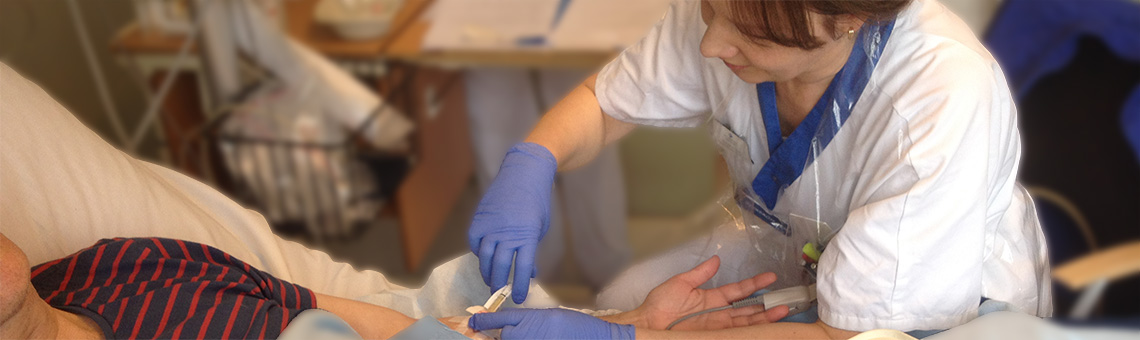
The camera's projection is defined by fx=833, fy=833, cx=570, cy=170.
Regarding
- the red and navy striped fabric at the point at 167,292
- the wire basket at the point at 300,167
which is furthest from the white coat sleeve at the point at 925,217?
the wire basket at the point at 300,167

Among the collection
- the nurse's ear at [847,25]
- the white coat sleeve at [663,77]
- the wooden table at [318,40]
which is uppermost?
the nurse's ear at [847,25]

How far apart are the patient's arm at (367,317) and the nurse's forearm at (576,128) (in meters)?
0.30

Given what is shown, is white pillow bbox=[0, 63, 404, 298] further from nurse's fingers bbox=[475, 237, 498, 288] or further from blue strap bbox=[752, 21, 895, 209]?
blue strap bbox=[752, 21, 895, 209]

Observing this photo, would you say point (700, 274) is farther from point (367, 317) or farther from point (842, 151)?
point (367, 317)

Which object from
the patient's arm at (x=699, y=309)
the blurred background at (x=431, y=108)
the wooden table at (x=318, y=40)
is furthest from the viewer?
the wooden table at (x=318, y=40)

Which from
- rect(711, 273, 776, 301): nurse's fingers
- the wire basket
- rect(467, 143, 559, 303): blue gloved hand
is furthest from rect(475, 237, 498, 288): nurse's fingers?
the wire basket

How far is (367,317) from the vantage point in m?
1.05

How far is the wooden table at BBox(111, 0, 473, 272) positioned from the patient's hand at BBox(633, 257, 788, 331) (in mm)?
1091

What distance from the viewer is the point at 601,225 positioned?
2422 millimetres

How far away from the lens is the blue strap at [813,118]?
0.91 m

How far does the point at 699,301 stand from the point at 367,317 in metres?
0.43

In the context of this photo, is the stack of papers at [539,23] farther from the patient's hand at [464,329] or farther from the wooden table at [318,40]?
the patient's hand at [464,329]

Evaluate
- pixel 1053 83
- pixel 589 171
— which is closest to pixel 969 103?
pixel 1053 83

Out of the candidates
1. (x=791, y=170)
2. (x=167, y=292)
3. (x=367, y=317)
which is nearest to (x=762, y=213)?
(x=791, y=170)
